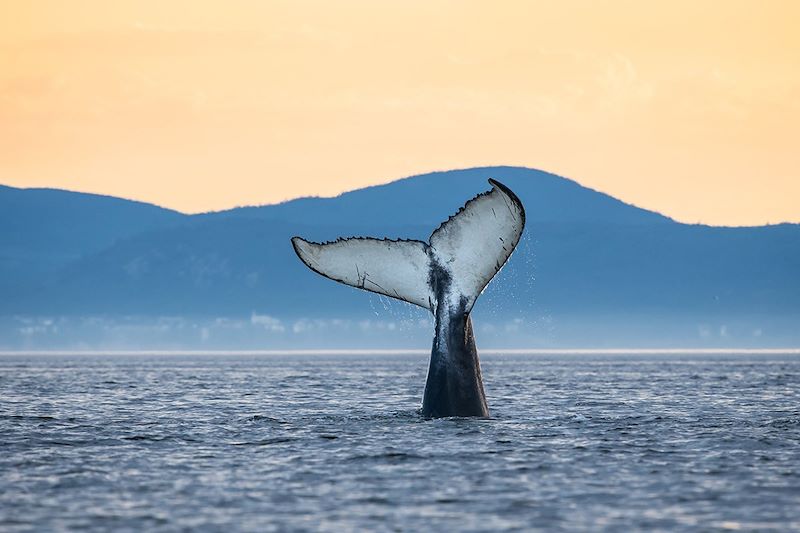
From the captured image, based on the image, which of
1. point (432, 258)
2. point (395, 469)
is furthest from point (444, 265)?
point (395, 469)

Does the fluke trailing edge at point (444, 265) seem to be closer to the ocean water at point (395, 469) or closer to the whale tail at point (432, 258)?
the whale tail at point (432, 258)

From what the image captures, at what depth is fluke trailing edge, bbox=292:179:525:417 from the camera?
18.8m

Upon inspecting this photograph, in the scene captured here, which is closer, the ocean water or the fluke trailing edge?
the ocean water

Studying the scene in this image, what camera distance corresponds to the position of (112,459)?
62.1 feet

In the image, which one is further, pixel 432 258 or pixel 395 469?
pixel 432 258

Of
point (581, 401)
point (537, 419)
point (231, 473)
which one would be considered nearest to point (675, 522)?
point (231, 473)

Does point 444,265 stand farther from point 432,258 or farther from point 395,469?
point 395,469

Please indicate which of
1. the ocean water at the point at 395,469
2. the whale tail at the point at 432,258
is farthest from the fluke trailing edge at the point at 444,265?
the ocean water at the point at 395,469

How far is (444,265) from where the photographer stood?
19.6m

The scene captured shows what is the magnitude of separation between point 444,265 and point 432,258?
7.3 inches

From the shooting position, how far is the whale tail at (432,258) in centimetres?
1877

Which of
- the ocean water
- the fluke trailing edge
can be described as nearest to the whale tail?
the fluke trailing edge

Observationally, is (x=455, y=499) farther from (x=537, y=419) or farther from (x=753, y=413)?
(x=753, y=413)

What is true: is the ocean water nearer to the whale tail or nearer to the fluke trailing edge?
the fluke trailing edge
